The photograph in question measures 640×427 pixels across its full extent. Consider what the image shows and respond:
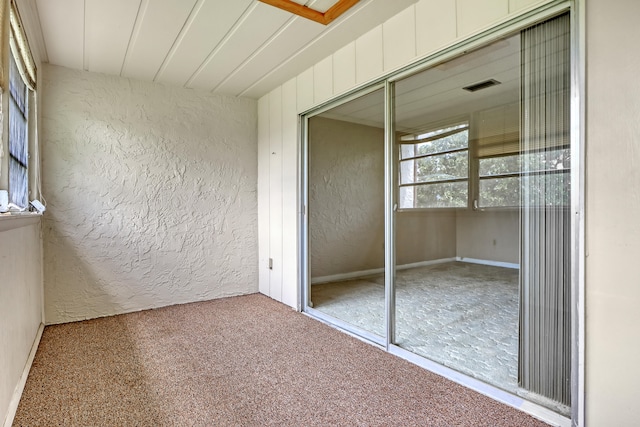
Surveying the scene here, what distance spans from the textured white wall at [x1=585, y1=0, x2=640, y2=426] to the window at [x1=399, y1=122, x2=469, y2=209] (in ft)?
4.93

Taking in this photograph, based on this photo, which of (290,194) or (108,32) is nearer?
(108,32)

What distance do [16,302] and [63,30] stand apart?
5.85ft

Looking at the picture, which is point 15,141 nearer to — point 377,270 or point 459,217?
point 377,270

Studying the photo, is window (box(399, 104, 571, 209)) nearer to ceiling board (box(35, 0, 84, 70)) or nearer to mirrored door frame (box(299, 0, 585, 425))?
mirrored door frame (box(299, 0, 585, 425))

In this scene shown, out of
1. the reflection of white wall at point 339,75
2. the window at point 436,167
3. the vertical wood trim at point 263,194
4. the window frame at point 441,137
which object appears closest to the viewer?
the reflection of white wall at point 339,75

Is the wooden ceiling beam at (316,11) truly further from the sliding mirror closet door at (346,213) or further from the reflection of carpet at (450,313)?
the reflection of carpet at (450,313)

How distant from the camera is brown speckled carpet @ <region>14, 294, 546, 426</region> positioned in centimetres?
155

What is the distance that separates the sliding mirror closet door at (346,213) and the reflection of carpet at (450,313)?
5cm

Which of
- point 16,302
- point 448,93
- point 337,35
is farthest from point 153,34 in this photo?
point 448,93

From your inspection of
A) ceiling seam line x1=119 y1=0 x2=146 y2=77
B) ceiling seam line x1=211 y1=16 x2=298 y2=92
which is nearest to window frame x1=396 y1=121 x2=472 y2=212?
ceiling seam line x1=211 y1=16 x2=298 y2=92

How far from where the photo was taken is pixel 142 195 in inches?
126

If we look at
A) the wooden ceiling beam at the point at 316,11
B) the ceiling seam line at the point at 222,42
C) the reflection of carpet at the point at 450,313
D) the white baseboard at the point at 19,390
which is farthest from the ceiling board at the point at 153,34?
the reflection of carpet at the point at 450,313

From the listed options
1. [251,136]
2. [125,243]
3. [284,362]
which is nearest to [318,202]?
[251,136]

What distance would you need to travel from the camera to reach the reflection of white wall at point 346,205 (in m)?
4.25
